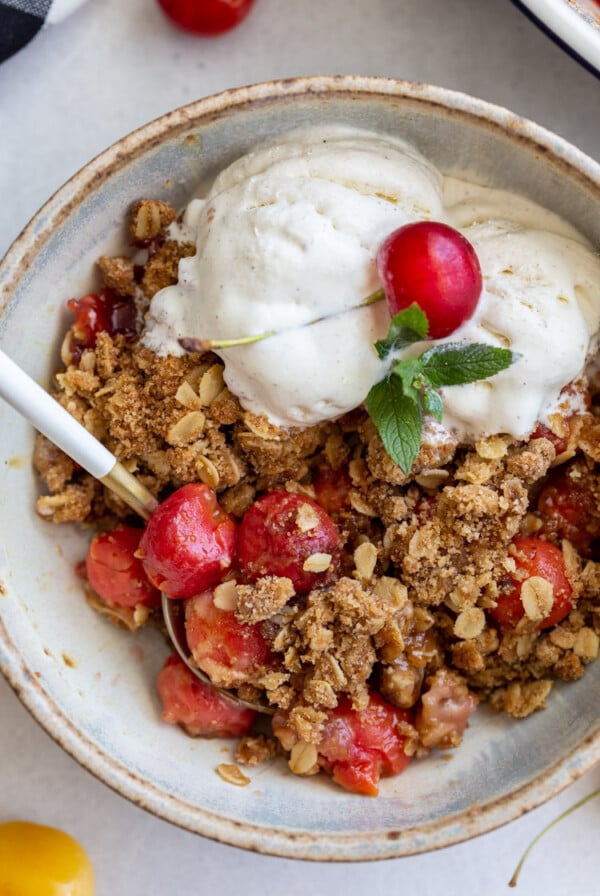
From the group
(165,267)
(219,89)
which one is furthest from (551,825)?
(219,89)

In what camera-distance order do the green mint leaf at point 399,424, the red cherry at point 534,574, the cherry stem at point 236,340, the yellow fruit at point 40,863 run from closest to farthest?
the cherry stem at point 236,340, the green mint leaf at point 399,424, the red cherry at point 534,574, the yellow fruit at point 40,863

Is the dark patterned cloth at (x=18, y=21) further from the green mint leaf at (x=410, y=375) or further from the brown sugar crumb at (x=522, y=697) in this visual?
the brown sugar crumb at (x=522, y=697)

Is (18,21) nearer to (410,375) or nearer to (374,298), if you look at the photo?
(374,298)

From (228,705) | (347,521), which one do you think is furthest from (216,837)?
(347,521)

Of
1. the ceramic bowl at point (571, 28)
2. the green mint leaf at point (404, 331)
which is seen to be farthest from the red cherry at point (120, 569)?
the ceramic bowl at point (571, 28)

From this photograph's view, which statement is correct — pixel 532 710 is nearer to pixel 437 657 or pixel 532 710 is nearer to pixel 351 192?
pixel 437 657

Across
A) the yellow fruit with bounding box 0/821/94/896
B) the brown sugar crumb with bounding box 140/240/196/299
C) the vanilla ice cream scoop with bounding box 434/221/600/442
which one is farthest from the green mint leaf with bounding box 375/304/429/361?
the yellow fruit with bounding box 0/821/94/896

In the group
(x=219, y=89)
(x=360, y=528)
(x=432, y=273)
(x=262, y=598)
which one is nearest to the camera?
(x=432, y=273)
